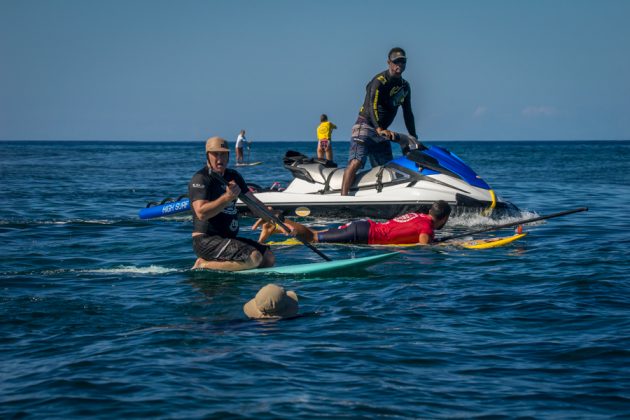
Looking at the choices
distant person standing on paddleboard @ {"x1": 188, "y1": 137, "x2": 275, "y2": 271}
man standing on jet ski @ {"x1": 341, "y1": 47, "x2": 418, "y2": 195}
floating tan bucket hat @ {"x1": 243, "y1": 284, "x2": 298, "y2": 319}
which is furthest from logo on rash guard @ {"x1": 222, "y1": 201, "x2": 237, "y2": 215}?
man standing on jet ski @ {"x1": 341, "y1": 47, "x2": 418, "y2": 195}

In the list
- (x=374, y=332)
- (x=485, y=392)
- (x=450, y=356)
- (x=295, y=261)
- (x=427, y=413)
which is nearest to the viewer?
(x=427, y=413)

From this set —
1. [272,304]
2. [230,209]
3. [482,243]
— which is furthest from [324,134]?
[272,304]

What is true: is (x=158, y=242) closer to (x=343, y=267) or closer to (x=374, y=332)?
(x=343, y=267)

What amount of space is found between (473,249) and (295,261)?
246cm

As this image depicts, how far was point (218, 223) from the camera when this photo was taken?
30.0 feet

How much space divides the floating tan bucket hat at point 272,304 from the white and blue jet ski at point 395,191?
19.8 ft

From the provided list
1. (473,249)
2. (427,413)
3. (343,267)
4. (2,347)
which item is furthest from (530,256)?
(2,347)

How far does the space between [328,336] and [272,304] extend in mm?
673

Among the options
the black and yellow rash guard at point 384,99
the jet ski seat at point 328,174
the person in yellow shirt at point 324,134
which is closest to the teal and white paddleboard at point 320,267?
the black and yellow rash guard at point 384,99

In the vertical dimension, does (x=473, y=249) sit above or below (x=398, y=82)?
below

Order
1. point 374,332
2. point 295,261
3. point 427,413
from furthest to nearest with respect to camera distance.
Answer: point 295,261
point 374,332
point 427,413

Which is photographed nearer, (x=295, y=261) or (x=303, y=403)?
(x=303, y=403)

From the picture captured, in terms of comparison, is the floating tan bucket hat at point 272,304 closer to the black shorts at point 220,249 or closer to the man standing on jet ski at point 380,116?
the black shorts at point 220,249

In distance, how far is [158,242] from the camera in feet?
40.7
